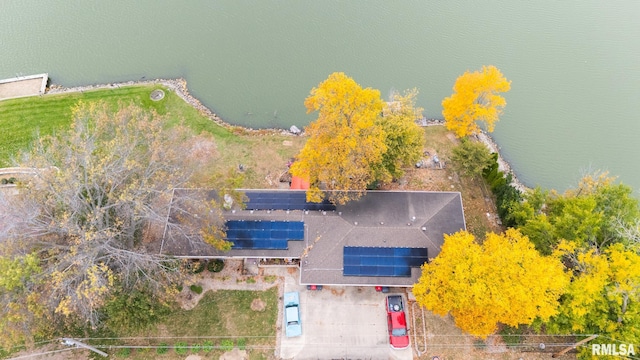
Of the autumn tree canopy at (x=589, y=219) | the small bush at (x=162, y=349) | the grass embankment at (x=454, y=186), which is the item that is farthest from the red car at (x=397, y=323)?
the small bush at (x=162, y=349)

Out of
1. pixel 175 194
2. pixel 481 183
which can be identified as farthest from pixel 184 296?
pixel 481 183

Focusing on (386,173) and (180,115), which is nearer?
(386,173)

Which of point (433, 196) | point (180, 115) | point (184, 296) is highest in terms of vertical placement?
point (180, 115)

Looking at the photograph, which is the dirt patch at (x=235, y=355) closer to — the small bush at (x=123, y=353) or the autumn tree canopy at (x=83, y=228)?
the autumn tree canopy at (x=83, y=228)

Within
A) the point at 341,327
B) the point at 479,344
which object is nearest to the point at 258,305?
the point at 341,327

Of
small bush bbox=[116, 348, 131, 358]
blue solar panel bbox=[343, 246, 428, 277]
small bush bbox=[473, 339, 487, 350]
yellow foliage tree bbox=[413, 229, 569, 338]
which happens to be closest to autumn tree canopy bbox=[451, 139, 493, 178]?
yellow foliage tree bbox=[413, 229, 569, 338]

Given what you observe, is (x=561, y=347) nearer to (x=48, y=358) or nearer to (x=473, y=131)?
(x=473, y=131)

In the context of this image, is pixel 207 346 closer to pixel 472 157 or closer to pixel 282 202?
pixel 282 202
